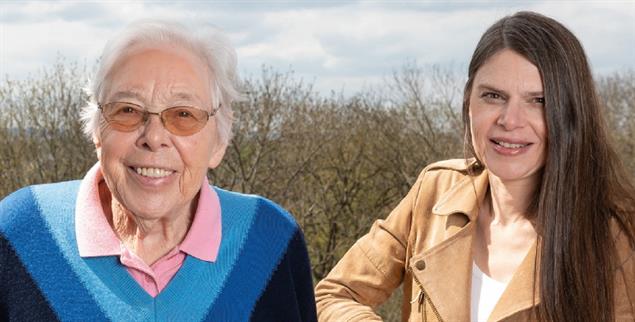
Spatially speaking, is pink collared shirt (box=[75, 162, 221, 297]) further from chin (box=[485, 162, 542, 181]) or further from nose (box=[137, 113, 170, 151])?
chin (box=[485, 162, 542, 181])

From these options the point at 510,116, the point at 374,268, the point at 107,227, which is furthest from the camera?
the point at 374,268

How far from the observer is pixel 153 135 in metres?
2.62

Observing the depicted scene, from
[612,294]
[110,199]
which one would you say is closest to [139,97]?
[110,199]

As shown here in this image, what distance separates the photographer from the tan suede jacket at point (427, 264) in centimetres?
346

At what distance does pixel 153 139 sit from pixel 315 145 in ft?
63.5

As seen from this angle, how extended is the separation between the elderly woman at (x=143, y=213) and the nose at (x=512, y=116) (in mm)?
1007

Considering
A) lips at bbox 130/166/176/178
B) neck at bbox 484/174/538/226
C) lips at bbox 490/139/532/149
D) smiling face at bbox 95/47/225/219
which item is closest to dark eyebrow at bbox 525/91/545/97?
lips at bbox 490/139/532/149

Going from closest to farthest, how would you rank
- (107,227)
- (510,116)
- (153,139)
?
(153,139) < (107,227) < (510,116)

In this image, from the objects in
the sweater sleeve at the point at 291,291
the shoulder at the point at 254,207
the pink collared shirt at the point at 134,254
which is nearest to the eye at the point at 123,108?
the pink collared shirt at the point at 134,254

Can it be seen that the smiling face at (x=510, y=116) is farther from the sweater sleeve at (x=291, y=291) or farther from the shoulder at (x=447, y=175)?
the sweater sleeve at (x=291, y=291)

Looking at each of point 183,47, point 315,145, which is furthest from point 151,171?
point 315,145

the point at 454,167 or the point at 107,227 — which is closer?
the point at 107,227

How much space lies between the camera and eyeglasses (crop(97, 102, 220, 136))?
264 cm

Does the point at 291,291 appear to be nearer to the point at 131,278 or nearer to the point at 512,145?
the point at 131,278
